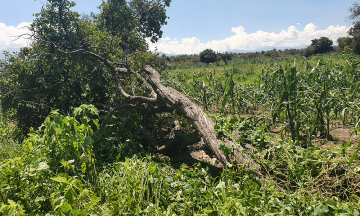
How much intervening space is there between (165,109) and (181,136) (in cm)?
75

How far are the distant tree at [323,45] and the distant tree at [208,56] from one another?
19.6 m

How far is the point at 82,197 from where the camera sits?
200 centimetres

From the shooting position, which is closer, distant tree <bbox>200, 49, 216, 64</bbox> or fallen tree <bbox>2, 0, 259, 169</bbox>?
fallen tree <bbox>2, 0, 259, 169</bbox>

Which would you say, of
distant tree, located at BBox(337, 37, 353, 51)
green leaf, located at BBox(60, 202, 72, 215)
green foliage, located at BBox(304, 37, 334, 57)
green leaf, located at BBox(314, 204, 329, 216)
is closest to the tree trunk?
green leaf, located at BBox(314, 204, 329, 216)

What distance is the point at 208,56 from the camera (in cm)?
4003

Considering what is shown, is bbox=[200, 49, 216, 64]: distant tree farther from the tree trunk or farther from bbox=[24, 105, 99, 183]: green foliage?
bbox=[24, 105, 99, 183]: green foliage

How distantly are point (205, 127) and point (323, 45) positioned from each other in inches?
1849

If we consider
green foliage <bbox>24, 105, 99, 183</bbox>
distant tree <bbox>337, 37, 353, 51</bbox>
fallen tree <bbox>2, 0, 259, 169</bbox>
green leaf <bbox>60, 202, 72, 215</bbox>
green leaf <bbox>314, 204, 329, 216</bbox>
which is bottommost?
green leaf <bbox>314, 204, 329, 216</bbox>

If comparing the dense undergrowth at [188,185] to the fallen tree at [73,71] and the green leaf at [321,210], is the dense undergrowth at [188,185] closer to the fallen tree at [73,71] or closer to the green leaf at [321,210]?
the green leaf at [321,210]

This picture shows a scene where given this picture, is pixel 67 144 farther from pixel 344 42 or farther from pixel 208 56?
pixel 344 42

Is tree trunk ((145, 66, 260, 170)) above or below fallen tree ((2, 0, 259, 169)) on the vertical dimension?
below

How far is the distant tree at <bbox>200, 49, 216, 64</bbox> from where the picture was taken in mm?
40188

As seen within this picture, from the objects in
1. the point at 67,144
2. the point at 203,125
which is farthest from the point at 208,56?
the point at 67,144

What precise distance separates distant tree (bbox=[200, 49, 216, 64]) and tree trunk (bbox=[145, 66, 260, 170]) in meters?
37.1
